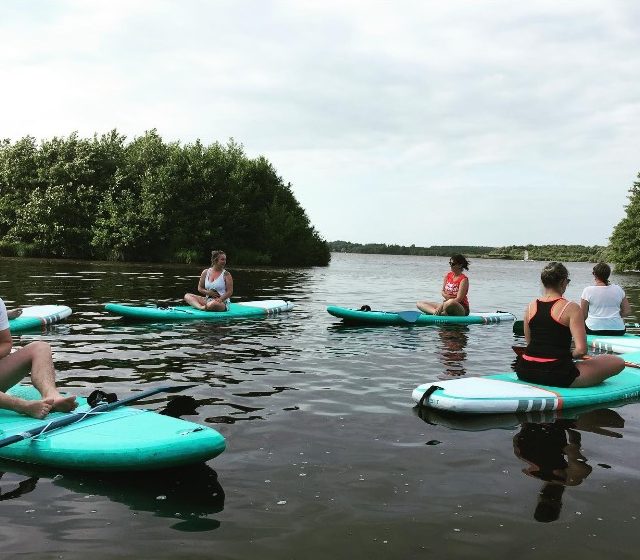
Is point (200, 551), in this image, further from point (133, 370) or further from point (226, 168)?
point (226, 168)

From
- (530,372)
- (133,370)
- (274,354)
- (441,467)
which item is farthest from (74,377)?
(530,372)

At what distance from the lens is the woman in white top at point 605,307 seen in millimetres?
12211

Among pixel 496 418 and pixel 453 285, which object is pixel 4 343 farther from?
pixel 453 285

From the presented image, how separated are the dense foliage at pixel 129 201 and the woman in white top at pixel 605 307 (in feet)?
133

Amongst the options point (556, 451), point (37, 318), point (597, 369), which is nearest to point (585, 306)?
point (597, 369)

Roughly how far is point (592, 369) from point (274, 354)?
4840 mm

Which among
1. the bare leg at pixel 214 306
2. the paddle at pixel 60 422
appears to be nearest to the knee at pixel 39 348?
the paddle at pixel 60 422

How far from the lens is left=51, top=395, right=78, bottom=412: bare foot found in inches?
221

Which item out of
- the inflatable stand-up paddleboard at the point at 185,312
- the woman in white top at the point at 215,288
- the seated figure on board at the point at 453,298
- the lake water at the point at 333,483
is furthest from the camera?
the seated figure on board at the point at 453,298

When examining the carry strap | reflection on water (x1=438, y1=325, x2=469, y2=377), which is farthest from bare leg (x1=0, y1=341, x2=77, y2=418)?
reflection on water (x1=438, y1=325, x2=469, y2=377)

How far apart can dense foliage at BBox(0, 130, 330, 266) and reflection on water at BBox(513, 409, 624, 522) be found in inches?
1769

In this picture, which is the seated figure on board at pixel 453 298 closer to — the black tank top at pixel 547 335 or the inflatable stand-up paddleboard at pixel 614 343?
the inflatable stand-up paddleboard at pixel 614 343

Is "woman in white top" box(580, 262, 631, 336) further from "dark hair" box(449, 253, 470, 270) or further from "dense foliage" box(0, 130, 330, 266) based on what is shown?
"dense foliage" box(0, 130, 330, 266)

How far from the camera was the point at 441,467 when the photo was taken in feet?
17.7
